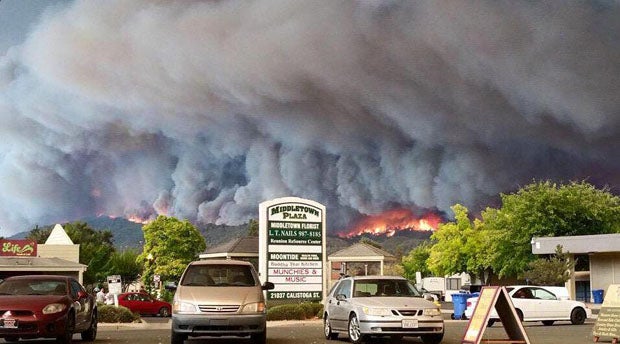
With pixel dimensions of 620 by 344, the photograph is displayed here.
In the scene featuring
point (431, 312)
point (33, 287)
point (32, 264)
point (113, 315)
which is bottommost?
point (113, 315)

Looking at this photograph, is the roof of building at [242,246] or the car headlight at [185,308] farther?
the roof of building at [242,246]

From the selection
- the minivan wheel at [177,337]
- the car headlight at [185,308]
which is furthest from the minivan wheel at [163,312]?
the car headlight at [185,308]

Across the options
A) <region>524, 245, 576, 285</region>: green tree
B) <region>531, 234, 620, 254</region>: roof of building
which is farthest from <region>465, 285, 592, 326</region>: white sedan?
<region>531, 234, 620, 254</region>: roof of building

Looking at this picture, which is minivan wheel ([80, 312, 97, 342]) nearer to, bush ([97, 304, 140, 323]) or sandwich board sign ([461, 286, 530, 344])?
sandwich board sign ([461, 286, 530, 344])

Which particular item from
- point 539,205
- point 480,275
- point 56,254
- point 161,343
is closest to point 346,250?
Result: point 480,275

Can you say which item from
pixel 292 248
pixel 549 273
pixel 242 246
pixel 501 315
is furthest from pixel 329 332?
pixel 242 246

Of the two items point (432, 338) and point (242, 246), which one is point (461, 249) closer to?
point (242, 246)

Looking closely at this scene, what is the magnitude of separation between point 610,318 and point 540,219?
43.2 metres

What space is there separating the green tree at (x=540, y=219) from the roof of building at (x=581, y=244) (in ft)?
26.0

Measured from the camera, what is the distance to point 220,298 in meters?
17.4

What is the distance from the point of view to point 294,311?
1277 inches

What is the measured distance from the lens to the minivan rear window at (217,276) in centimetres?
1838

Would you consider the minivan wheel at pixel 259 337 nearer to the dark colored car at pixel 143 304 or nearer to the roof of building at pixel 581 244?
the dark colored car at pixel 143 304

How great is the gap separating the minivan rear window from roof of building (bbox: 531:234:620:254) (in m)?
34.5
